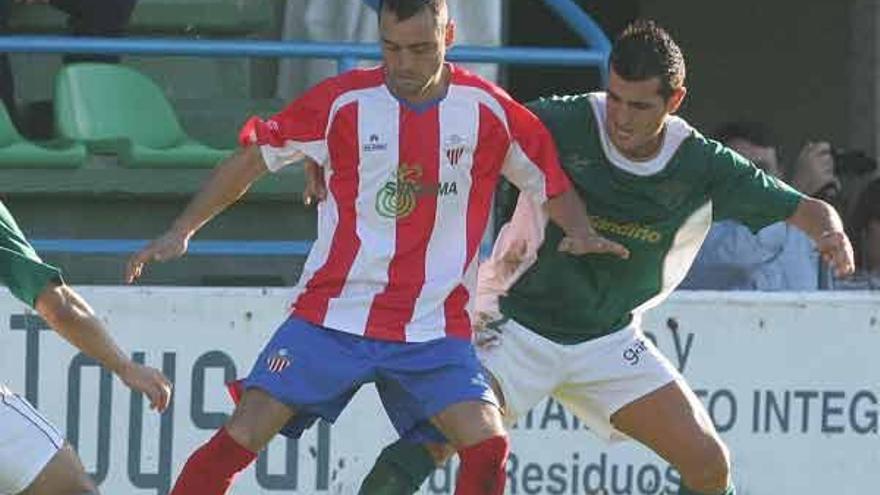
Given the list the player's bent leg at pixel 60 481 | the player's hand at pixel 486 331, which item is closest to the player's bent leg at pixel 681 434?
the player's hand at pixel 486 331

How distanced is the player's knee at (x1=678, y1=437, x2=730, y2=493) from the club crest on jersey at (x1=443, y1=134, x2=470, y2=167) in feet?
3.78

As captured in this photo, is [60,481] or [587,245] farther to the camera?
[587,245]

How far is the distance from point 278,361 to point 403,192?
1.85 ft

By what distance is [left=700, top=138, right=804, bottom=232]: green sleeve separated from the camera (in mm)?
7730

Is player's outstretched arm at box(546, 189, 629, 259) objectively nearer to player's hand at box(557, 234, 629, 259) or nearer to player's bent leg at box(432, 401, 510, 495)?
player's hand at box(557, 234, 629, 259)

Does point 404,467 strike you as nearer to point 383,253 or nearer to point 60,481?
point 383,253

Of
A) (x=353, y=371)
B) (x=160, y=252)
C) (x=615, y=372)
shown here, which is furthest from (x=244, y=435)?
(x=615, y=372)

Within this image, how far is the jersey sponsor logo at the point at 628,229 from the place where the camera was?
7.67 metres

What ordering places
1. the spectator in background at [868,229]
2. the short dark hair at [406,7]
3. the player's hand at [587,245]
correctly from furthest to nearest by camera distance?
the spectator in background at [868,229], the player's hand at [587,245], the short dark hair at [406,7]

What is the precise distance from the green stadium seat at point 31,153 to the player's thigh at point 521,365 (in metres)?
2.66

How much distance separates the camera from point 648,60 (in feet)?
24.3

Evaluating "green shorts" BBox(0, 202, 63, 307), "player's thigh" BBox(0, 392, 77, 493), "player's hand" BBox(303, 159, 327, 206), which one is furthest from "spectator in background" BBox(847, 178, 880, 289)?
"green shorts" BBox(0, 202, 63, 307)

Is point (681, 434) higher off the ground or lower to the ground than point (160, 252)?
lower

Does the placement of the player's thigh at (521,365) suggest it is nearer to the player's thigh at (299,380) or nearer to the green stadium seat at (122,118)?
the player's thigh at (299,380)
